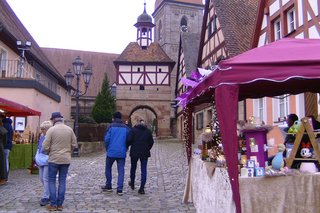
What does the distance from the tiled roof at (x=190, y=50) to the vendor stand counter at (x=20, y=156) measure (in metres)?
19.7

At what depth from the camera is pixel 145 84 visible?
40.0 metres

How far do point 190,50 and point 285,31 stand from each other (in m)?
20.7

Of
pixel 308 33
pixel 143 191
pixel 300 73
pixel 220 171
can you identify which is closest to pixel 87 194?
pixel 143 191

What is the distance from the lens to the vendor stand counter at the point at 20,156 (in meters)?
14.0

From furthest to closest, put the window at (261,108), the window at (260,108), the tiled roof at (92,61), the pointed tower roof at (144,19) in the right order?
1. the tiled roof at (92,61)
2. the pointed tower roof at (144,19)
3. the window at (261,108)
4. the window at (260,108)

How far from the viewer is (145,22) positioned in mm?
45406

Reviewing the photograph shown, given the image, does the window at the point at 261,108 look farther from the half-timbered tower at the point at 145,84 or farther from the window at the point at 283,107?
the half-timbered tower at the point at 145,84

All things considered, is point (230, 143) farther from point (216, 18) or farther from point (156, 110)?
point (156, 110)

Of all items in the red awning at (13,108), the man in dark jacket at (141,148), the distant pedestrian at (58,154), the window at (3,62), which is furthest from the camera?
the window at (3,62)

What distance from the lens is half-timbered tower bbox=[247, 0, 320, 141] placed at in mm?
→ 12766

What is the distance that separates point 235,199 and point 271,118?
11.5m

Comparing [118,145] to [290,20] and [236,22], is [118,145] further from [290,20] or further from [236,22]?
[236,22]

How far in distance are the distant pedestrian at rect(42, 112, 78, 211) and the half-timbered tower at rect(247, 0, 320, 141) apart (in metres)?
5.98

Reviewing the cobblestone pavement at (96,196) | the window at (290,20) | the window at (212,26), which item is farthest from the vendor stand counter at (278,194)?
the window at (212,26)
